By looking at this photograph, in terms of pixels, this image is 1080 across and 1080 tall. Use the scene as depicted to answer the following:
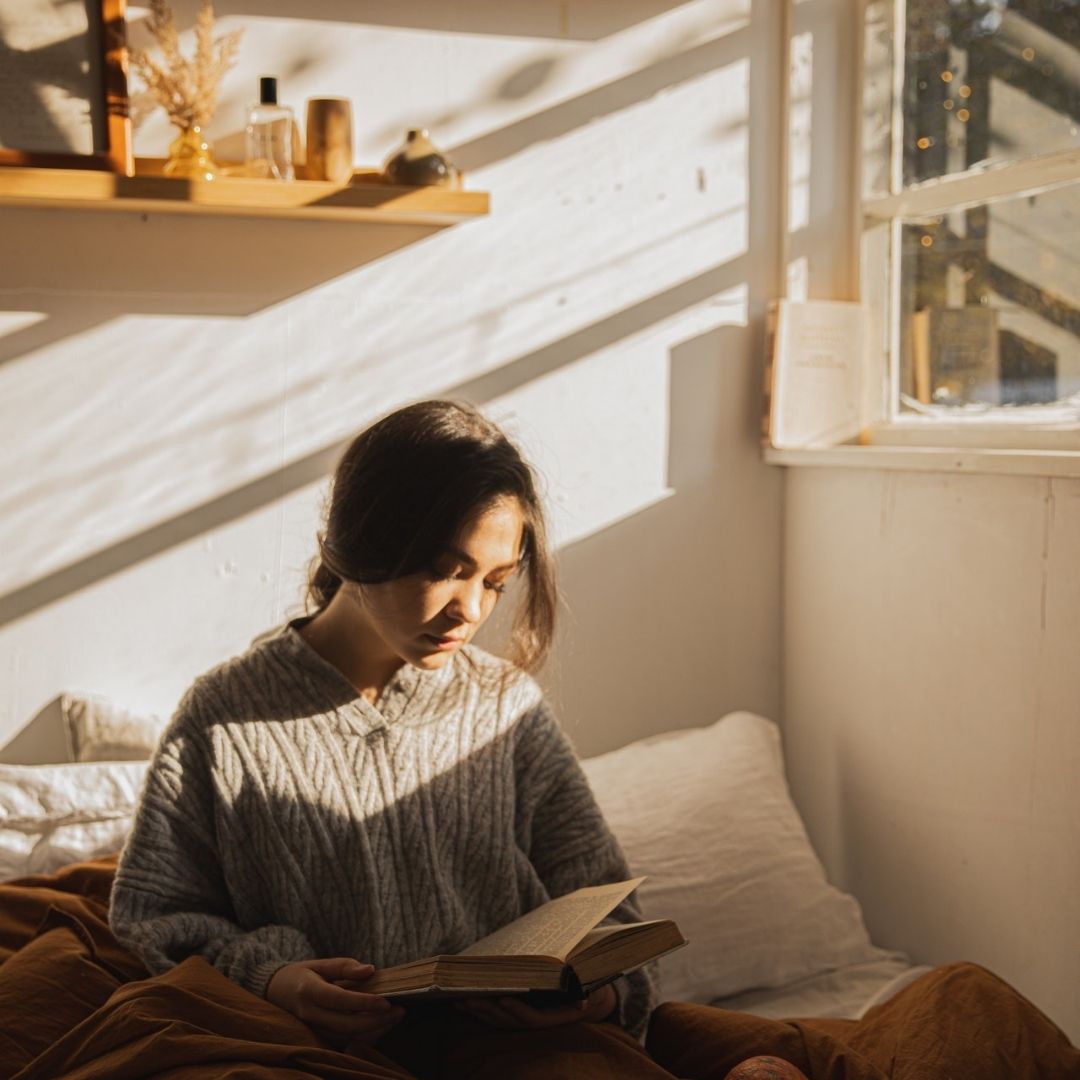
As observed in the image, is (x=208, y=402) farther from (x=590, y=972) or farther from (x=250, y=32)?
(x=590, y=972)

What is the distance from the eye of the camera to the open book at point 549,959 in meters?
1.15

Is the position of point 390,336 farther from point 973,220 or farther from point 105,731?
point 973,220

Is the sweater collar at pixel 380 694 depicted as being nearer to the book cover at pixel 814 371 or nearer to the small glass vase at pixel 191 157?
the small glass vase at pixel 191 157

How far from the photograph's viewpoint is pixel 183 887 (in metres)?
1.38

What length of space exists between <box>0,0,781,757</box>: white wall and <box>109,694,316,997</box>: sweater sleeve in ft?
2.73

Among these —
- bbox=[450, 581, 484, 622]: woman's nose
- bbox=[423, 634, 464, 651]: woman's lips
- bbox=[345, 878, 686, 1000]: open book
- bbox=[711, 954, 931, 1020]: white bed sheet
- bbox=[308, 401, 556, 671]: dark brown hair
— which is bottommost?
A: bbox=[711, 954, 931, 1020]: white bed sheet

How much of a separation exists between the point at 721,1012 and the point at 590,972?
330 millimetres

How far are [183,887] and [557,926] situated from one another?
417 millimetres

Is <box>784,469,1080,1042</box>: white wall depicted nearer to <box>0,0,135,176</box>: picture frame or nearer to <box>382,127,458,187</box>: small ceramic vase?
<box>382,127,458,187</box>: small ceramic vase

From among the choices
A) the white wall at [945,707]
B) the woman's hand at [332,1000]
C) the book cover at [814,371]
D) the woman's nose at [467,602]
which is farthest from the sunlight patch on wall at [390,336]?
the woman's hand at [332,1000]

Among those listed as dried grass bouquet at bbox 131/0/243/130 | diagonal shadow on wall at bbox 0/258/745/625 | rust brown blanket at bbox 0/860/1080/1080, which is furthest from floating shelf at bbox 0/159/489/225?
rust brown blanket at bbox 0/860/1080/1080

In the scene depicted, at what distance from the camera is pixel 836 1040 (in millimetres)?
1351

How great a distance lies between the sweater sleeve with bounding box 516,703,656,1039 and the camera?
5.04ft

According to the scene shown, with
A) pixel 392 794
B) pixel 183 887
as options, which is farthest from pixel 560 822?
pixel 183 887
